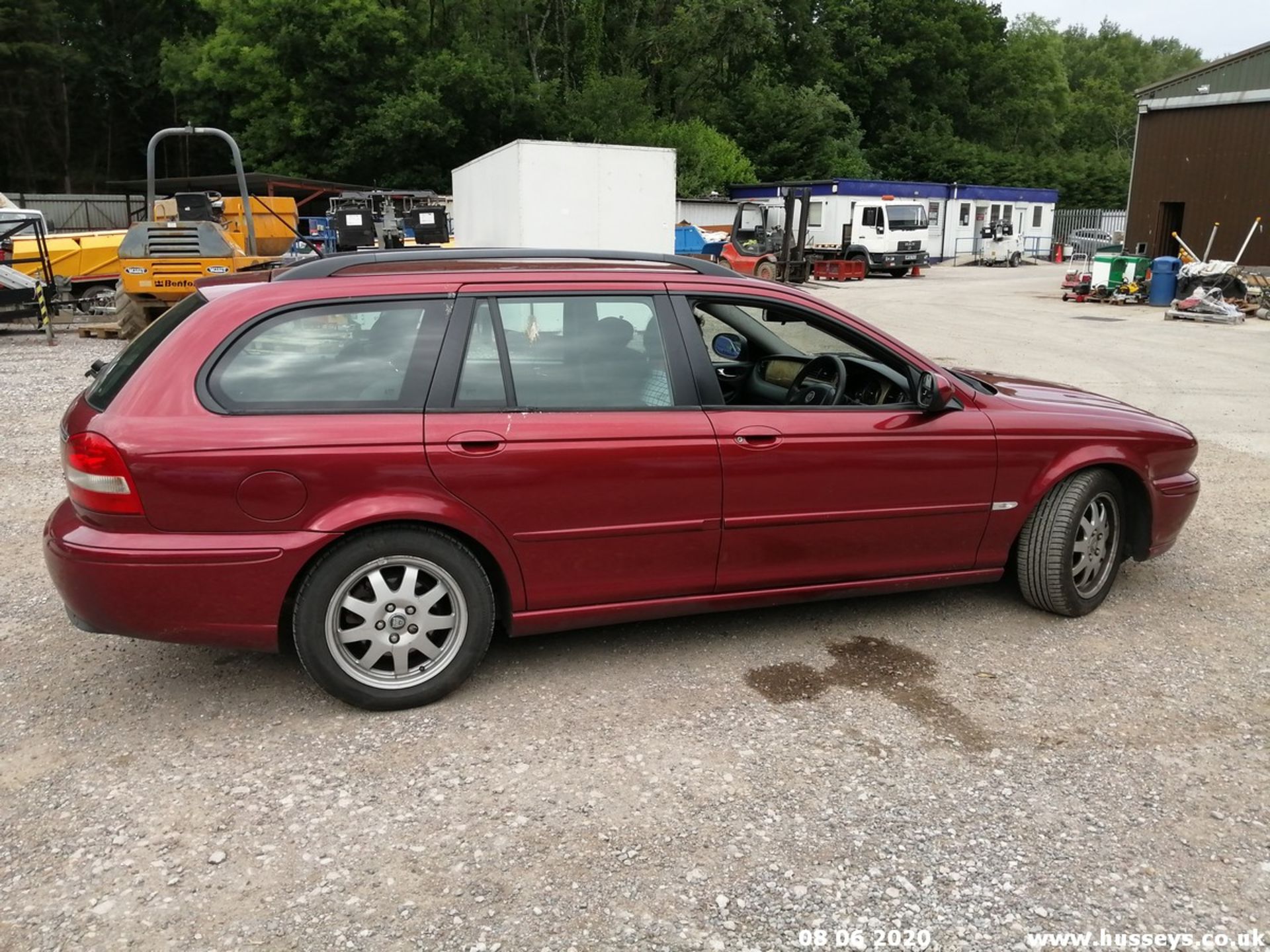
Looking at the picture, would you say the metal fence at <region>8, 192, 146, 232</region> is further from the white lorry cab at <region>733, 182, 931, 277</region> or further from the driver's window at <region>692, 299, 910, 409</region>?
the driver's window at <region>692, 299, 910, 409</region>

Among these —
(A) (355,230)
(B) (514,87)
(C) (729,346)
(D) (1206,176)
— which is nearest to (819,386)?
(C) (729,346)

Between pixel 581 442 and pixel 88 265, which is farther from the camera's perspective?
pixel 88 265

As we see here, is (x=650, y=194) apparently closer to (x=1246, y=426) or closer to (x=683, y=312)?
(x=1246, y=426)

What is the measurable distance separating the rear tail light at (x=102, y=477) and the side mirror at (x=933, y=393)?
9.88 feet

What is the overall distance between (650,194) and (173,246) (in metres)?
6.81

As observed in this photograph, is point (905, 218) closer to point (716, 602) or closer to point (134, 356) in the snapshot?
point (716, 602)

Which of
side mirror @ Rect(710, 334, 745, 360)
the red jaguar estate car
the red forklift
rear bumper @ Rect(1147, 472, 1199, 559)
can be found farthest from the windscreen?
the red jaguar estate car

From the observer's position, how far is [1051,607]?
4.59m

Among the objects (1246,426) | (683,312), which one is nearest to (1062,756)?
(683,312)

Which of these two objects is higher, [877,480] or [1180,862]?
[877,480]

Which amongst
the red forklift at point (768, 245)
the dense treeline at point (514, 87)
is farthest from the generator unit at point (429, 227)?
the dense treeline at point (514, 87)

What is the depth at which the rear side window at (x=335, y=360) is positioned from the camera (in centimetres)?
348

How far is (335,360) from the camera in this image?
11.8 feet

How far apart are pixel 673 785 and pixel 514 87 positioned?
42.0 m
